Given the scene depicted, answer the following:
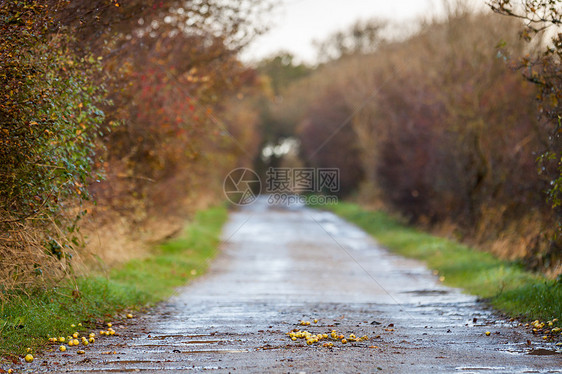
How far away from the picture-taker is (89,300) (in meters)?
9.40

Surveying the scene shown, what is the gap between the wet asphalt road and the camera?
21.0 feet

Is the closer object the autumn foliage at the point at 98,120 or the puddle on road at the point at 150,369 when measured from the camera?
the puddle on road at the point at 150,369

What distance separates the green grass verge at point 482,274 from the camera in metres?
9.55

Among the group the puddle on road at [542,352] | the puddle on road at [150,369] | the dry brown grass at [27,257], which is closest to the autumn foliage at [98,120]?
the dry brown grass at [27,257]

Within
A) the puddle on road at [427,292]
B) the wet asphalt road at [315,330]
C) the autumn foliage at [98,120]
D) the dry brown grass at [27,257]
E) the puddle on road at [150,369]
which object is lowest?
the puddle on road at [427,292]

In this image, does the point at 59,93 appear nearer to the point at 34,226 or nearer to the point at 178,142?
the point at 34,226

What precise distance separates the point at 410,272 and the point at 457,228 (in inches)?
258

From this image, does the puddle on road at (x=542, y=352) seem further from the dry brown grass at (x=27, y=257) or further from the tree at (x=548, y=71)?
the dry brown grass at (x=27, y=257)

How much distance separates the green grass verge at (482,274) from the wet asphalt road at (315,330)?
42 cm

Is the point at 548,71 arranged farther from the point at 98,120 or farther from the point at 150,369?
the point at 150,369

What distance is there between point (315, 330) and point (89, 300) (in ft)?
10.7

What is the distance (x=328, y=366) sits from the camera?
630 cm

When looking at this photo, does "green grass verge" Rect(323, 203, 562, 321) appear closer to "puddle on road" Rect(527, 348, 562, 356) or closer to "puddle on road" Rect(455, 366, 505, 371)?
"puddle on road" Rect(527, 348, 562, 356)

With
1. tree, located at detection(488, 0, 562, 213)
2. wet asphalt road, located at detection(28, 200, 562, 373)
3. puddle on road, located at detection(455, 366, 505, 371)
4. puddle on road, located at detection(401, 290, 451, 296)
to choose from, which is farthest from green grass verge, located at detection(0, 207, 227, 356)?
tree, located at detection(488, 0, 562, 213)
